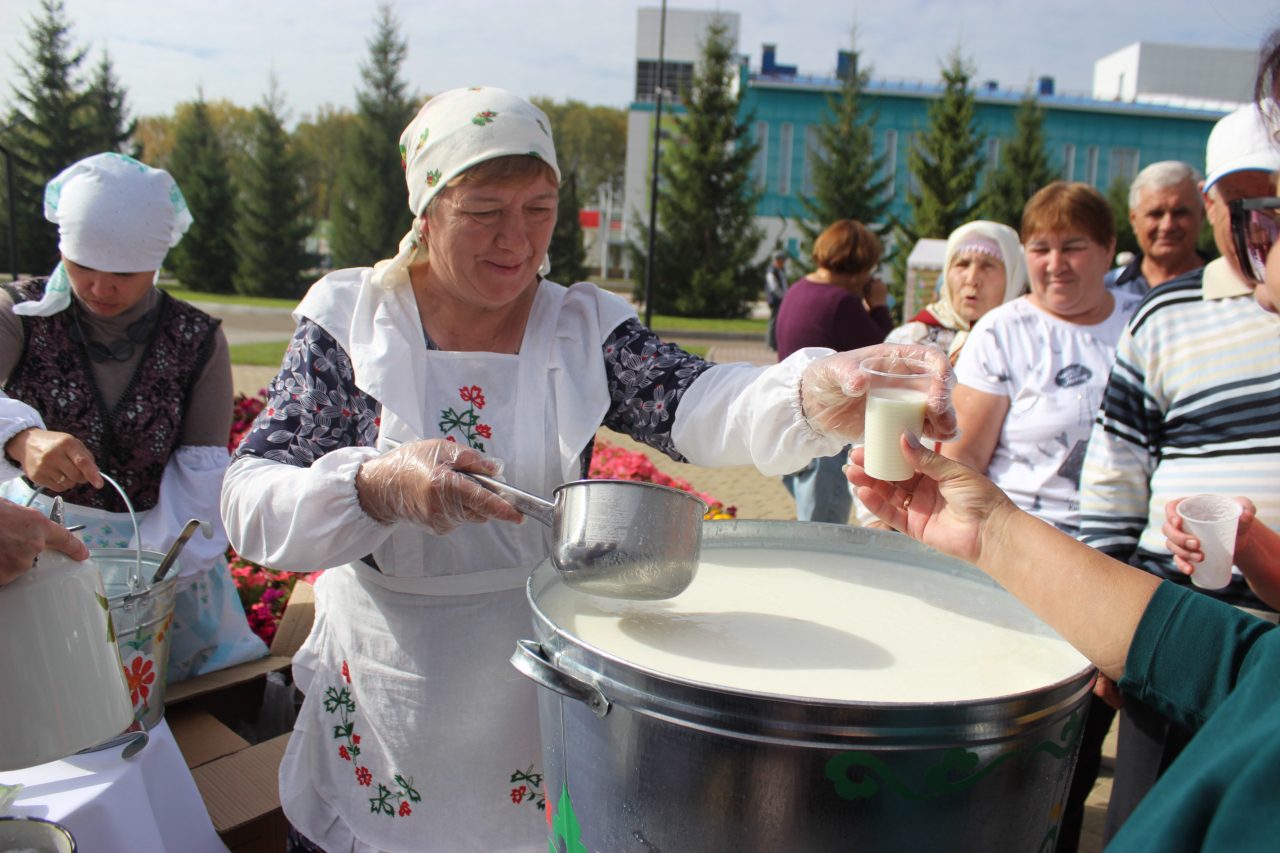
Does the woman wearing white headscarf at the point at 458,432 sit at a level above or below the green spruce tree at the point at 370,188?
below

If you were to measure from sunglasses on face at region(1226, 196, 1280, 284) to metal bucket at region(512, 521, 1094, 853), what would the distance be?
35.2 inches

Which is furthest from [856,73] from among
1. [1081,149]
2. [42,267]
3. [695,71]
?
[42,267]

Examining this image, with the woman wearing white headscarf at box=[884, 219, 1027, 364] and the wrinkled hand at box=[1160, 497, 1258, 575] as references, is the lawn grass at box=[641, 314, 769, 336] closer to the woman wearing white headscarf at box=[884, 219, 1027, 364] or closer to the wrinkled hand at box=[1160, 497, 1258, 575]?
the woman wearing white headscarf at box=[884, 219, 1027, 364]

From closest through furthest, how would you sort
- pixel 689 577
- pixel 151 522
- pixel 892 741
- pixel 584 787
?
pixel 892 741 < pixel 584 787 < pixel 689 577 < pixel 151 522

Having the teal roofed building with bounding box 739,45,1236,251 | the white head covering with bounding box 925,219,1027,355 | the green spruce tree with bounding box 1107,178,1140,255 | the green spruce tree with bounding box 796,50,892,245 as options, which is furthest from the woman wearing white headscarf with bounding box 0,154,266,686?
the teal roofed building with bounding box 739,45,1236,251

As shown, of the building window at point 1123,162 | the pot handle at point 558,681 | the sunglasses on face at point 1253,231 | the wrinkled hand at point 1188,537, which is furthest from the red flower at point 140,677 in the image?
the building window at point 1123,162

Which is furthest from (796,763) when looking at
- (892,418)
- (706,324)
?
(706,324)

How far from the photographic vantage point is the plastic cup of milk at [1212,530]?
1.74 m

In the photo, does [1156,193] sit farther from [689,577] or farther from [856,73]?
[856,73]

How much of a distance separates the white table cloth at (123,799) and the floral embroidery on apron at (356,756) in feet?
1.63

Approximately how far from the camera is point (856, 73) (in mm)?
28031

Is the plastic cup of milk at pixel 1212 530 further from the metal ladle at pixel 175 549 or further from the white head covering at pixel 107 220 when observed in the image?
the white head covering at pixel 107 220

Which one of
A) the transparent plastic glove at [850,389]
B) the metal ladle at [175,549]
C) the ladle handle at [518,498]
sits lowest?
the metal ladle at [175,549]

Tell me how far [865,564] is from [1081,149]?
38.3m
